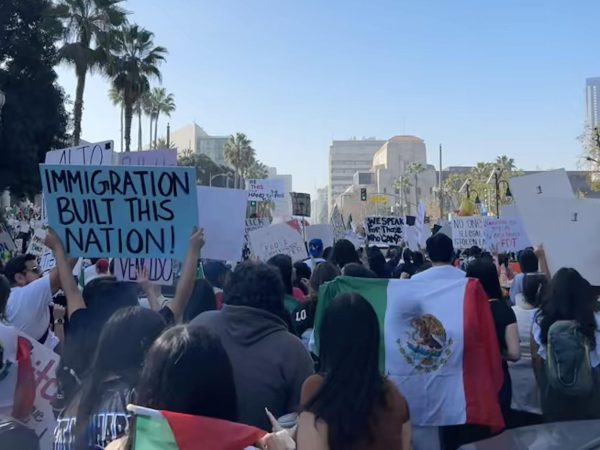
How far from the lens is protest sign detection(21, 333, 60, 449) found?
13.7 feet

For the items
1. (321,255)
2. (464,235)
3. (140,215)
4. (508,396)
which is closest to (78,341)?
(140,215)

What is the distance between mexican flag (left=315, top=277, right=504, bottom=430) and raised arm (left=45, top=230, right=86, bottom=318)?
57.0 inches

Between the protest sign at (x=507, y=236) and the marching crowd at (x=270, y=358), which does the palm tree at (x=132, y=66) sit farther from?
the marching crowd at (x=270, y=358)

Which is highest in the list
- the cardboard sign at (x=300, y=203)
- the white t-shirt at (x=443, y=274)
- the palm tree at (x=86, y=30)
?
the palm tree at (x=86, y=30)

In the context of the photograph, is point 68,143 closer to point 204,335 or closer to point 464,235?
point 464,235

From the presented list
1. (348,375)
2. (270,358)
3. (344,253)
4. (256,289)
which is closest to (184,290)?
(256,289)

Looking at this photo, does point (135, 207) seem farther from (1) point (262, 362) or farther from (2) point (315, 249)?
(2) point (315, 249)

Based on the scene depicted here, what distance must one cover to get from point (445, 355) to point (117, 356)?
7.69 ft

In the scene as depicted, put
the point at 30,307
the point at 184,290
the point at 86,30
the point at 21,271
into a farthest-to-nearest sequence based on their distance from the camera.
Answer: the point at 86,30, the point at 21,271, the point at 30,307, the point at 184,290

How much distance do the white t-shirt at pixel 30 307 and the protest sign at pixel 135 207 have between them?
532 mm

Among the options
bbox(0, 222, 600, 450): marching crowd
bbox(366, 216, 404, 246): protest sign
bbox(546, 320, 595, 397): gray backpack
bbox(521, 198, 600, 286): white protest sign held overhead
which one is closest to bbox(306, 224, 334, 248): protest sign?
bbox(366, 216, 404, 246): protest sign

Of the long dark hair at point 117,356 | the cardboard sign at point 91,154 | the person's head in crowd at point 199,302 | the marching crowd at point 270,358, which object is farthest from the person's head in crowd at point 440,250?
the long dark hair at point 117,356

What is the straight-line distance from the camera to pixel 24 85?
31203mm

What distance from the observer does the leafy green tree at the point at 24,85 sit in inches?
1203
